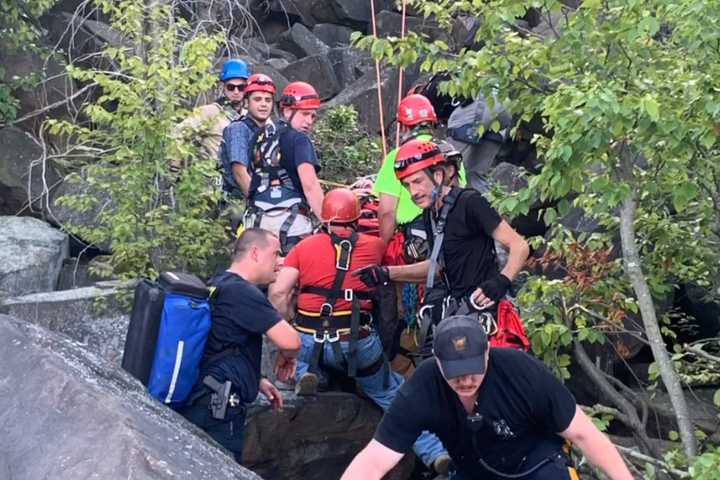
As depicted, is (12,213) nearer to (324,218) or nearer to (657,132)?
(324,218)

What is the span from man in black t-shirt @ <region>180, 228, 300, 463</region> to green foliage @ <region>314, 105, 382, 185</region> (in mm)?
4951

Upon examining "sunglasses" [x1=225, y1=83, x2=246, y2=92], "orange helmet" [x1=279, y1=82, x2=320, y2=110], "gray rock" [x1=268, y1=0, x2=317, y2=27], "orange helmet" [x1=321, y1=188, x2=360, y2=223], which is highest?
"gray rock" [x1=268, y1=0, x2=317, y2=27]

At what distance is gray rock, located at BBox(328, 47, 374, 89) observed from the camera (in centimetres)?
1658

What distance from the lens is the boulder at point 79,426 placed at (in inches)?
147

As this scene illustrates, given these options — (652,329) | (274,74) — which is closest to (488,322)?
(652,329)

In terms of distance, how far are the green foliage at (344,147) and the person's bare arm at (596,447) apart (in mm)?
6527

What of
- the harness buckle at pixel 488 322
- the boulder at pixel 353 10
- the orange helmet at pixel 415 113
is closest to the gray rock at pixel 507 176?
the orange helmet at pixel 415 113

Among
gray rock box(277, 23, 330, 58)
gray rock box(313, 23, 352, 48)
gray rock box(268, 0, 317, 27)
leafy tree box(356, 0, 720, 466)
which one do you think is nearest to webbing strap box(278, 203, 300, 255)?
leafy tree box(356, 0, 720, 466)

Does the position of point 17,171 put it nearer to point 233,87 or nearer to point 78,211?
point 78,211

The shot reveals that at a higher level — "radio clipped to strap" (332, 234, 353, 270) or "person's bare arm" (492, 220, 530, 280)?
"person's bare arm" (492, 220, 530, 280)

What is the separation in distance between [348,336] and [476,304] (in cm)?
129

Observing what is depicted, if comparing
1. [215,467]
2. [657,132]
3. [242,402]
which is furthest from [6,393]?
[657,132]

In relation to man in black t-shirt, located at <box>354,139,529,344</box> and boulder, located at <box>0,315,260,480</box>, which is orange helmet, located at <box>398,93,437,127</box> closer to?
man in black t-shirt, located at <box>354,139,529,344</box>

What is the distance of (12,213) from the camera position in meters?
12.8
